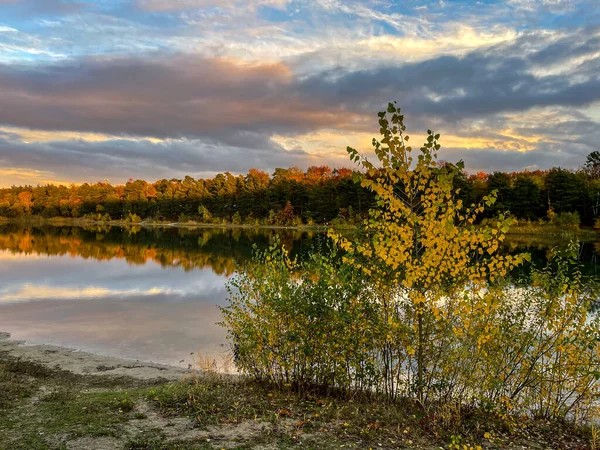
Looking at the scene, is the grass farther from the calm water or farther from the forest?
the forest

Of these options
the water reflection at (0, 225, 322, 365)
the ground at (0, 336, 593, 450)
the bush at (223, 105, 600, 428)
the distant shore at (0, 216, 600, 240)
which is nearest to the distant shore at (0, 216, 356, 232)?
the distant shore at (0, 216, 600, 240)

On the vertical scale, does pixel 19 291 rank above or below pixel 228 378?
below

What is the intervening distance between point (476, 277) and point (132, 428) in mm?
5951

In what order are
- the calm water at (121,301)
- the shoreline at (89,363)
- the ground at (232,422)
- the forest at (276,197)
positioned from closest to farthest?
1. the ground at (232,422)
2. the shoreline at (89,363)
3. the calm water at (121,301)
4. the forest at (276,197)

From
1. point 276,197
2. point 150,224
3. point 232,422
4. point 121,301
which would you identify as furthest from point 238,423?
point 150,224

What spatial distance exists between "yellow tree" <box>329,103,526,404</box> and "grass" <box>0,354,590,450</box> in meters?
0.95

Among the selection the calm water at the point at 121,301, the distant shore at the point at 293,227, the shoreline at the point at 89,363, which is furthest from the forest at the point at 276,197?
the shoreline at the point at 89,363

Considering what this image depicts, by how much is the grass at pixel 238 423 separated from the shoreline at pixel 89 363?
2.51 metres

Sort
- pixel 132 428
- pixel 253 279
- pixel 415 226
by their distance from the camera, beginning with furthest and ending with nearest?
pixel 253 279
pixel 415 226
pixel 132 428

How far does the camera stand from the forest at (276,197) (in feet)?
249

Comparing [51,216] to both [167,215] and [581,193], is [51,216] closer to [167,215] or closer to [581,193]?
[167,215]

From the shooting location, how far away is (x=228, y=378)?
980cm

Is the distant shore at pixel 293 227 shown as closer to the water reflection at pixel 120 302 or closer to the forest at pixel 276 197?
the forest at pixel 276 197

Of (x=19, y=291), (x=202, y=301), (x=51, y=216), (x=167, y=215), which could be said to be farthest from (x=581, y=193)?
(x=51, y=216)
